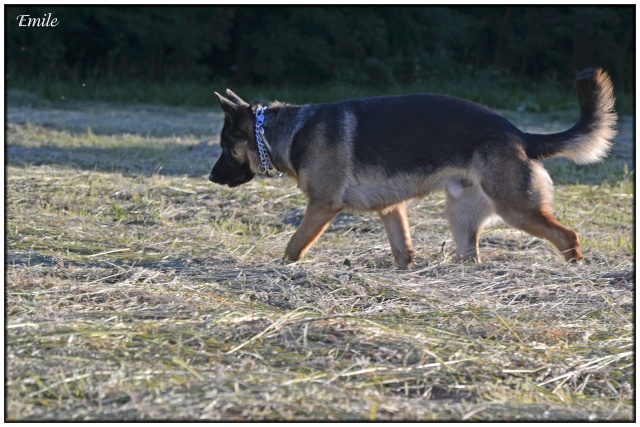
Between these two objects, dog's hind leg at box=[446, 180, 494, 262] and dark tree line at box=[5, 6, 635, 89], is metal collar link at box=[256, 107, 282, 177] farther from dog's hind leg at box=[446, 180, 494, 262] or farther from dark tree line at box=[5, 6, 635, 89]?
dark tree line at box=[5, 6, 635, 89]

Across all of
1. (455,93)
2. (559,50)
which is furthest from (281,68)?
(559,50)

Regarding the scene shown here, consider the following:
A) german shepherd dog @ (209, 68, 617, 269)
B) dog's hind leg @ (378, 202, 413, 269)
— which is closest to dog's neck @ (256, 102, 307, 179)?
german shepherd dog @ (209, 68, 617, 269)

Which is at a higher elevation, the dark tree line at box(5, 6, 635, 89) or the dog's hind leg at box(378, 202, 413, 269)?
the dark tree line at box(5, 6, 635, 89)

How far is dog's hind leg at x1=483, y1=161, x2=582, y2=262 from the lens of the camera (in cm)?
575

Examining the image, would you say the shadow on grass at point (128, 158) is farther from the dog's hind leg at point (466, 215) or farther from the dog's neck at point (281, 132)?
the dog's hind leg at point (466, 215)

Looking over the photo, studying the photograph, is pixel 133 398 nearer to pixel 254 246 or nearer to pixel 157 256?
pixel 157 256

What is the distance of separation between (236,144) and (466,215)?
1.73m

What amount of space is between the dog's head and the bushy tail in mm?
1960

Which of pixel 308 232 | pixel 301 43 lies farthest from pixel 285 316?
pixel 301 43

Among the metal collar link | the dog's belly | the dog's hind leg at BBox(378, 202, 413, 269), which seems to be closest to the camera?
the dog's belly

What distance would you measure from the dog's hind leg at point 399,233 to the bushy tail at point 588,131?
1017mm

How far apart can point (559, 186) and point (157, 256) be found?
516cm

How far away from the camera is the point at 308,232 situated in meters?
5.95

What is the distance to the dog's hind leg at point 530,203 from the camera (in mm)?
5754
